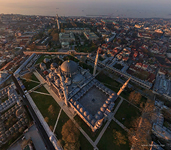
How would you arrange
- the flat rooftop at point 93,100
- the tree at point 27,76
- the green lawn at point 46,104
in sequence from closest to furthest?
the green lawn at point 46,104 → the flat rooftop at point 93,100 → the tree at point 27,76

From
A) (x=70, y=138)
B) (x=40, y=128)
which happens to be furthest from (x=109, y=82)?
(x=40, y=128)

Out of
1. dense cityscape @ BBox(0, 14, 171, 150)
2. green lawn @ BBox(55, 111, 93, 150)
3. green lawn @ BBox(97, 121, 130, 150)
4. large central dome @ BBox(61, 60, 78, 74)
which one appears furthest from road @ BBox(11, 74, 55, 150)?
large central dome @ BBox(61, 60, 78, 74)

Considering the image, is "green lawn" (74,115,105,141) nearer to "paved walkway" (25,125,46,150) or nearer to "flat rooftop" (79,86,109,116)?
"flat rooftop" (79,86,109,116)

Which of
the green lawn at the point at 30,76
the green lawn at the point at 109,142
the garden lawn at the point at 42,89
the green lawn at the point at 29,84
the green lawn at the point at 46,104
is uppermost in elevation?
the green lawn at the point at 30,76

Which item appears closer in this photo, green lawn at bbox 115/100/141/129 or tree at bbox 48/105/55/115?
green lawn at bbox 115/100/141/129

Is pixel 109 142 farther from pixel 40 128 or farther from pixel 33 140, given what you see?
pixel 33 140

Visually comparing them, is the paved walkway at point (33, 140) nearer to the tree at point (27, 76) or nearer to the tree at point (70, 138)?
the tree at point (70, 138)

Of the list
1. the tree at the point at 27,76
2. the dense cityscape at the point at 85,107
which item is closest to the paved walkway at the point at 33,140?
the dense cityscape at the point at 85,107
